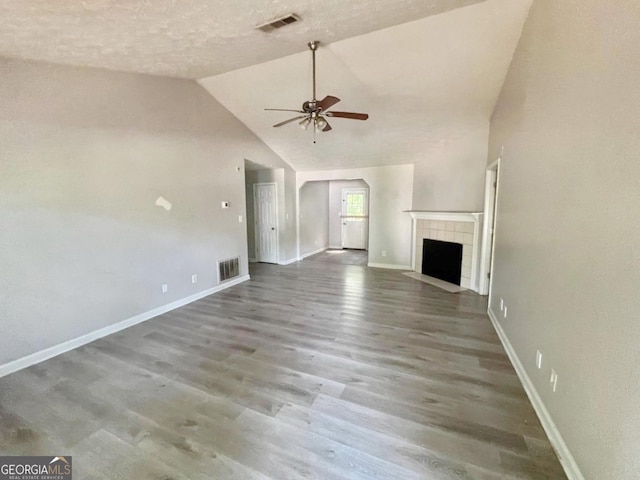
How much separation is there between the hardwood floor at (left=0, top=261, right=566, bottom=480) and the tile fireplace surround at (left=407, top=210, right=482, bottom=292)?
4.92 feet

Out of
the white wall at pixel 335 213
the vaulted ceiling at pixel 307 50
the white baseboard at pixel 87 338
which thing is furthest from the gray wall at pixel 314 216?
the white baseboard at pixel 87 338

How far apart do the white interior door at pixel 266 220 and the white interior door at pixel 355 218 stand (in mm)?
3059

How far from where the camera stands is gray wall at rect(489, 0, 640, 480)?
3.86ft

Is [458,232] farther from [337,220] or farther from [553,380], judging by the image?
[337,220]

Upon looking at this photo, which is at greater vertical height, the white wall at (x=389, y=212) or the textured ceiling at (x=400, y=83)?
the textured ceiling at (x=400, y=83)

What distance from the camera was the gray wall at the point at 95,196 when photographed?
2584 mm

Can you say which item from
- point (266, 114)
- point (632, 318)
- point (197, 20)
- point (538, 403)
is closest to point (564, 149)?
point (632, 318)

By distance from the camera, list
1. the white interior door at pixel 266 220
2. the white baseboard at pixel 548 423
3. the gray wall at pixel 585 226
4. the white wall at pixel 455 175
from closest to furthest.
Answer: the gray wall at pixel 585 226
the white baseboard at pixel 548 423
the white wall at pixel 455 175
the white interior door at pixel 266 220

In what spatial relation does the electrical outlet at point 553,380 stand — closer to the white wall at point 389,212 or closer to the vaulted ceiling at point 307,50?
the vaulted ceiling at point 307,50

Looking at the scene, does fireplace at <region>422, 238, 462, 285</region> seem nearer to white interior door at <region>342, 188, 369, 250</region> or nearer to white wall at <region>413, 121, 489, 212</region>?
white wall at <region>413, 121, 489, 212</region>

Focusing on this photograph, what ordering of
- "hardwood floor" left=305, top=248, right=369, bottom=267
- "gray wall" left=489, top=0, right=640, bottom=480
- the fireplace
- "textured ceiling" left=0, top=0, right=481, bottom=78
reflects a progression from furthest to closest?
"hardwood floor" left=305, top=248, right=369, bottom=267 < the fireplace < "textured ceiling" left=0, top=0, right=481, bottom=78 < "gray wall" left=489, top=0, right=640, bottom=480

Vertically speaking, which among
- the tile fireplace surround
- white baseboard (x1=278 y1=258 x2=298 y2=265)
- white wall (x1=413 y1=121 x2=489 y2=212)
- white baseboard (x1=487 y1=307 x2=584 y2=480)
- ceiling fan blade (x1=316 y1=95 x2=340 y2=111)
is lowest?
white baseboard (x1=487 y1=307 x2=584 y2=480)

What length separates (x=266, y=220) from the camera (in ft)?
23.6

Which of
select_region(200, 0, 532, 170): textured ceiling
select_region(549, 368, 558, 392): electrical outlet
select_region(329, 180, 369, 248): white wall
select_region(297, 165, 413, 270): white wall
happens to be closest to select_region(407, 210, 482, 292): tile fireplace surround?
select_region(297, 165, 413, 270): white wall
